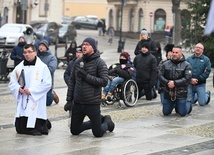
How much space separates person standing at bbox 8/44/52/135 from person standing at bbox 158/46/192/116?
3.40m

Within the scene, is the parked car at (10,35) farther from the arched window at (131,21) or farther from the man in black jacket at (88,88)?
the arched window at (131,21)

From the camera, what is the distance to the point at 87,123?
13.1 meters

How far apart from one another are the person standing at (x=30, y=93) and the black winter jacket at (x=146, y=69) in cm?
598

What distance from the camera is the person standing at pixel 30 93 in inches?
517

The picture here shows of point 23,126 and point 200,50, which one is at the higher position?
point 200,50

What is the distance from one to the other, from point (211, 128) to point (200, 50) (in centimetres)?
384

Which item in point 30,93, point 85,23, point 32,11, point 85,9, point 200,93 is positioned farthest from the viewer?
point 85,9

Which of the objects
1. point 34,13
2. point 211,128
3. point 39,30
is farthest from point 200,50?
point 34,13

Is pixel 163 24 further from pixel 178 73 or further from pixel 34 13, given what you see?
pixel 178 73

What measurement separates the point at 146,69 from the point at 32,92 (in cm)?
633

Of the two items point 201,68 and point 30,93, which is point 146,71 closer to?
point 201,68

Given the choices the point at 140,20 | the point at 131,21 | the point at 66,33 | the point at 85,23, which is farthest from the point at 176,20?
the point at 85,23

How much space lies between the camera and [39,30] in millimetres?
48531

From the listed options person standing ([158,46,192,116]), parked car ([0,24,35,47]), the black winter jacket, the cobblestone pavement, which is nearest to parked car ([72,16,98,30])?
parked car ([0,24,35,47])
